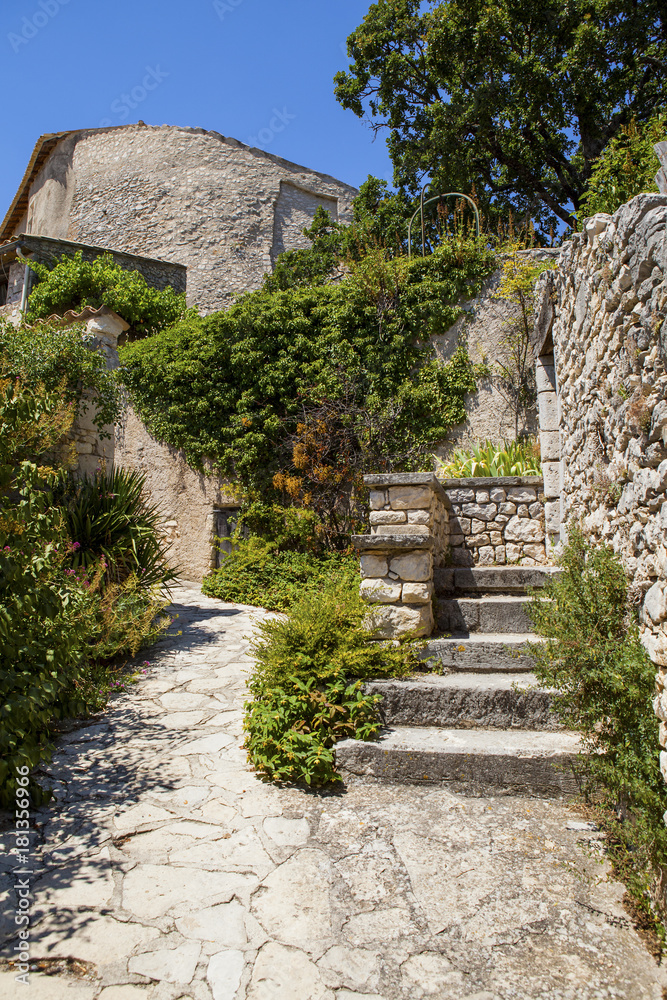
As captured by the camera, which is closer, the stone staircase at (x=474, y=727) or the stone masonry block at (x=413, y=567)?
the stone staircase at (x=474, y=727)

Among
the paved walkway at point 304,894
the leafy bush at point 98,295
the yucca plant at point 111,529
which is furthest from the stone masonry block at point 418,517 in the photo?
the leafy bush at point 98,295

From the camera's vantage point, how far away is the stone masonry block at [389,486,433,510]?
417cm

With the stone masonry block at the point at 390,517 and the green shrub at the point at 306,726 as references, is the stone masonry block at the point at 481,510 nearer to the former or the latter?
the stone masonry block at the point at 390,517

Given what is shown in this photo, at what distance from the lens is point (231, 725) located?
4.11 metres

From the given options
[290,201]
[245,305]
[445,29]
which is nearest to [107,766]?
[245,305]

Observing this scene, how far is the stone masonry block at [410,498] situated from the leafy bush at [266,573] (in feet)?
9.44

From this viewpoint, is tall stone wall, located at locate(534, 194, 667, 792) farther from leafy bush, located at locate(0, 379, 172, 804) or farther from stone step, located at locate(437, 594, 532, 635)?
leafy bush, located at locate(0, 379, 172, 804)

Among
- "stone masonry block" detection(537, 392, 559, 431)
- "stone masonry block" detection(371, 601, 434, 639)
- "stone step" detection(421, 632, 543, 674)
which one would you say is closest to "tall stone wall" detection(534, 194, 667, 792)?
"stone step" detection(421, 632, 543, 674)

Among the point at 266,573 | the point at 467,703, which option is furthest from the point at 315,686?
the point at 266,573

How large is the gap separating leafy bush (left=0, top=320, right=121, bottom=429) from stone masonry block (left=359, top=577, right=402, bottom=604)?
3503 mm

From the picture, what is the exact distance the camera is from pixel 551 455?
568cm

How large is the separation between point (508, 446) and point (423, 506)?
4122mm

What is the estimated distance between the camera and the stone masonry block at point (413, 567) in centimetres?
406

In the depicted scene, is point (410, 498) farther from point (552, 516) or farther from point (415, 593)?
point (552, 516)
